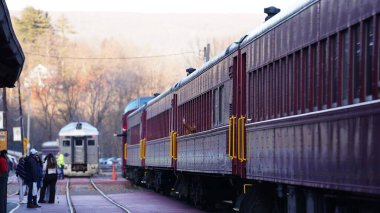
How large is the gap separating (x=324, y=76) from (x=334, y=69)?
416mm

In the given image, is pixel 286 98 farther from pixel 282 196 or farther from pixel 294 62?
pixel 282 196

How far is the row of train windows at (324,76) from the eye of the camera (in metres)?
9.98

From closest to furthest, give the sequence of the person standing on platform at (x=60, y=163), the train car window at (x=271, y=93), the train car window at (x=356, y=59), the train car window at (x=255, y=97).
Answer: the train car window at (x=356, y=59), the train car window at (x=271, y=93), the train car window at (x=255, y=97), the person standing on platform at (x=60, y=163)

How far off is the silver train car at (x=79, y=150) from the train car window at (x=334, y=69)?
1917 inches

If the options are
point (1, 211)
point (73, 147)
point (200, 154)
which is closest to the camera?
point (1, 211)

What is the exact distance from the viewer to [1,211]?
19.5m

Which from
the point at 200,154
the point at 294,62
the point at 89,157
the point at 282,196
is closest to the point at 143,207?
the point at 200,154

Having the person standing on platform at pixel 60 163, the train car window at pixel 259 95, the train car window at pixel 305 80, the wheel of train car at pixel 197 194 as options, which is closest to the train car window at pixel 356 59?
the train car window at pixel 305 80

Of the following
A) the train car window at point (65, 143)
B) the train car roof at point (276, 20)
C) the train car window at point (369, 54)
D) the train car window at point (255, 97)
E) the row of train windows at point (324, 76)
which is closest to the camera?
the train car window at point (369, 54)

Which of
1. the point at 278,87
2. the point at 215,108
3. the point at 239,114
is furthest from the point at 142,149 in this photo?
the point at 278,87

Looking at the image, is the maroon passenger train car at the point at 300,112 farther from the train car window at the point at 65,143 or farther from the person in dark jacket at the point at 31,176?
the train car window at the point at 65,143

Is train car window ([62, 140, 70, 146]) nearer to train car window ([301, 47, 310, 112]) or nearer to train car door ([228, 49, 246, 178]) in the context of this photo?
train car door ([228, 49, 246, 178])

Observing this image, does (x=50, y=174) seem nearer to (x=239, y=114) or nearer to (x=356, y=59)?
(x=239, y=114)

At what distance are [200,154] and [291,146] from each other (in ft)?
30.4
